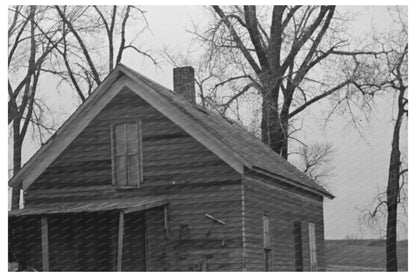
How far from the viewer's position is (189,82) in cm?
2525

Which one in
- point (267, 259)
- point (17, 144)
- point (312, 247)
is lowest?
point (267, 259)

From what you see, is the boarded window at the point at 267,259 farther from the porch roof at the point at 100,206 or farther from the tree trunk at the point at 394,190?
the tree trunk at the point at 394,190

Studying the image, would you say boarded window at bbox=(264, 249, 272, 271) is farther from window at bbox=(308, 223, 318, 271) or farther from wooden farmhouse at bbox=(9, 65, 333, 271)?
window at bbox=(308, 223, 318, 271)

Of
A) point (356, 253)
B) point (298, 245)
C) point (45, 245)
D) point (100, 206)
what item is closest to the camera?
point (45, 245)

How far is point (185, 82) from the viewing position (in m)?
25.3

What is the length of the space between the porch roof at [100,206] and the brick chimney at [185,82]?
5637 mm

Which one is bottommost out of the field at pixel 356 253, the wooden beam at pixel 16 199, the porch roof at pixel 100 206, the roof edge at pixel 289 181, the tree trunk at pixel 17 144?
the field at pixel 356 253

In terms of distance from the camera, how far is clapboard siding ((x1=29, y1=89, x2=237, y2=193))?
20.2 metres

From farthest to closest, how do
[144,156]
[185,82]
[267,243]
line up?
[185,82] < [267,243] < [144,156]

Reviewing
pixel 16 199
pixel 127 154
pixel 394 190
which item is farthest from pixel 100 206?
pixel 394 190

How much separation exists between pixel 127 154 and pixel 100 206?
7.65ft

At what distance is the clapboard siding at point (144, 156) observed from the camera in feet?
66.1

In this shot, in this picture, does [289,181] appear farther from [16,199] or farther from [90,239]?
[16,199]

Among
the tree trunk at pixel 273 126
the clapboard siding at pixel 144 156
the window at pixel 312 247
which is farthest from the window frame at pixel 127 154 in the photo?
the tree trunk at pixel 273 126
